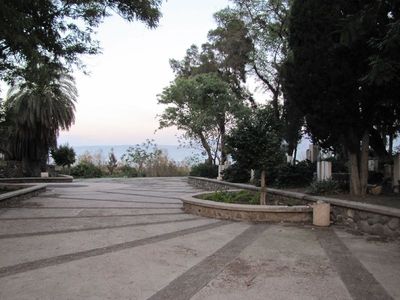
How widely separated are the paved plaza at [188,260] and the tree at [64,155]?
67.1ft

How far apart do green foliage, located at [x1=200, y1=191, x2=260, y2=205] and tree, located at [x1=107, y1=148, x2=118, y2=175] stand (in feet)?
73.6

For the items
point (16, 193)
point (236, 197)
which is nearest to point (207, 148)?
point (16, 193)

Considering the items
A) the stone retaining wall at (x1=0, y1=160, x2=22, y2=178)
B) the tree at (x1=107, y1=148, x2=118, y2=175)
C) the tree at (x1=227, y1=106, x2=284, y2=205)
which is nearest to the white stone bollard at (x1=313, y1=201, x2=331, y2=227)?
the tree at (x1=227, y1=106, x2=284, y2=205)

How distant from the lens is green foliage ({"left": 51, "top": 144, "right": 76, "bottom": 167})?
29094 millimetres

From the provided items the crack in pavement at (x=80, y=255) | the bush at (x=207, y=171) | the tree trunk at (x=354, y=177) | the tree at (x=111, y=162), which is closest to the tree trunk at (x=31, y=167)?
the tree at (x=111, y=162)

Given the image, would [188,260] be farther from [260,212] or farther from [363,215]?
[363,215]

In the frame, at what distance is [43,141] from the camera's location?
24031 mm

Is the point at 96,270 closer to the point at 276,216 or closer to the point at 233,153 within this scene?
the point at 276,216

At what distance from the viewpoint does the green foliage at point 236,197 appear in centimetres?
1062

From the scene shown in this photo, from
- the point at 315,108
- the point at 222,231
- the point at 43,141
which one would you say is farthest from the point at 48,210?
the point at 43,141

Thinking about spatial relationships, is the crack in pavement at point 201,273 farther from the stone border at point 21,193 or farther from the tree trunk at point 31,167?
the tree trunk at point 31,167

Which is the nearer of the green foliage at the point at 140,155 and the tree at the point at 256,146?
the tree at the point at 256,146

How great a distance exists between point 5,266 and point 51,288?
121cm

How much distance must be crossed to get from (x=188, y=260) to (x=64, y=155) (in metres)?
25.4
